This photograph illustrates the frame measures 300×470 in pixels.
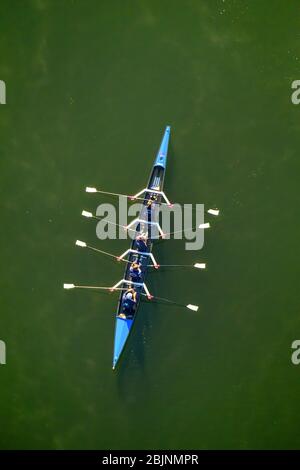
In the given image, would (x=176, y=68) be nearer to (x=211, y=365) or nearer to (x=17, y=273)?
(x=17, y=273)

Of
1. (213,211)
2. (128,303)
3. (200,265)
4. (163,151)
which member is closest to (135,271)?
(128,303)

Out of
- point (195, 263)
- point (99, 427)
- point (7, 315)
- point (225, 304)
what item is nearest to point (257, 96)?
point (195, 263)

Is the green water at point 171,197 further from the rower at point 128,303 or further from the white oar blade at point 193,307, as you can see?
the rower at point 128,303

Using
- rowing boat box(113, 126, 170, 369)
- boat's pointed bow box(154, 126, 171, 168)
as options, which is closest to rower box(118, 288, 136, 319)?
rowing boat box(113, 126, 170, 369)

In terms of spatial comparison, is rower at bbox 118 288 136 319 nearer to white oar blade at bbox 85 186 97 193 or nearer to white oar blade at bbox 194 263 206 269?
white oar blade at bbox 194 263 206 269

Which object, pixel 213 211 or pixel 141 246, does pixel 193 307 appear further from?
pixel 213 211
